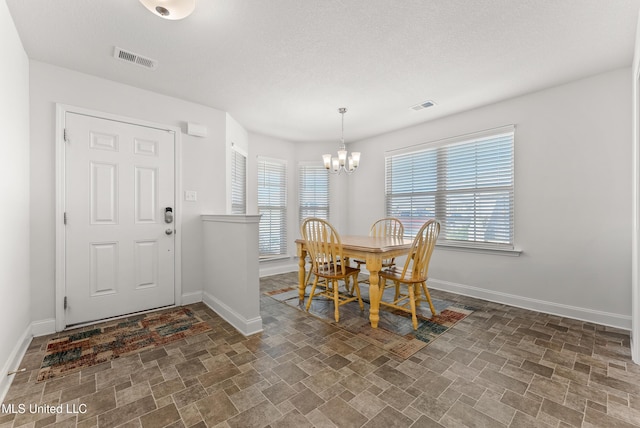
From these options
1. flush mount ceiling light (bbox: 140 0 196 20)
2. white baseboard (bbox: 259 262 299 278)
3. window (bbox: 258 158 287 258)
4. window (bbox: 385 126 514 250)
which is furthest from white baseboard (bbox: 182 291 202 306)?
window (bbox: 385 126 514 250)

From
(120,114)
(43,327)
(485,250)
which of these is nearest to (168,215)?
(120,114)

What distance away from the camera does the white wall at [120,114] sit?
8.07 ft

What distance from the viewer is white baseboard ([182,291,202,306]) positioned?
10.7ft

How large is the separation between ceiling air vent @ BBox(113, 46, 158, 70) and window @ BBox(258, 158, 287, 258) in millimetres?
2345

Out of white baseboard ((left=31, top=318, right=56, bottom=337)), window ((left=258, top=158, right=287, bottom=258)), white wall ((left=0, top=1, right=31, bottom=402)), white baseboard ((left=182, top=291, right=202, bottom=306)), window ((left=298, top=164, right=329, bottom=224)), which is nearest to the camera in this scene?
white wall ((left=0, top=1, right=31, bottom=402))

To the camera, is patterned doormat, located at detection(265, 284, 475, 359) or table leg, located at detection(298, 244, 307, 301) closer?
patterned doormat, located at detection(265, 284, 475, 359)

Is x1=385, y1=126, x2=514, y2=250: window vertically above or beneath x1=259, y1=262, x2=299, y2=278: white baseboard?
above

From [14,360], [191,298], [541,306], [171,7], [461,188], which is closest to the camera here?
[171,7]

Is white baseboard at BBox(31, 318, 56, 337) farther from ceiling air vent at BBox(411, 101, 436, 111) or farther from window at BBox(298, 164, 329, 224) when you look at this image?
ceiling air vent at BBox(411, 101, 436, 111)

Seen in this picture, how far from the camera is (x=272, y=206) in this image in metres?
4.92

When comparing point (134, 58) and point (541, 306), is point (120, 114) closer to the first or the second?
point (134, 58)

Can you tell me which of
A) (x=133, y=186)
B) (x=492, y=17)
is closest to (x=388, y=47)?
(x=492, y=17)

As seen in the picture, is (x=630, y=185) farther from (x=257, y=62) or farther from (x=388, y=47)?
(x=257, y=62)

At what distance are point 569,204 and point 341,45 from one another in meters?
2.81
